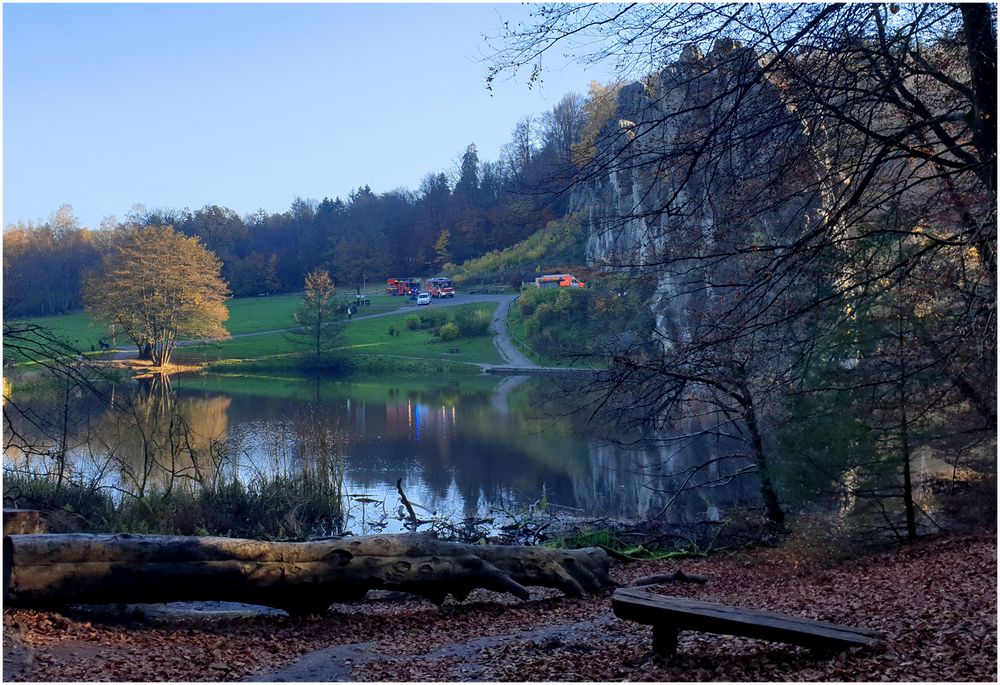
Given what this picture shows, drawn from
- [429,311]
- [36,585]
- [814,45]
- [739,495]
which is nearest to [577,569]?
[36,585]

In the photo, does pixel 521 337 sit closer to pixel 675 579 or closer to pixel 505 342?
pixel 505 342

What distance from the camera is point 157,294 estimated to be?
37.8 m

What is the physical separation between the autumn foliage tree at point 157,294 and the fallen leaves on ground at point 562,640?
30.1 m

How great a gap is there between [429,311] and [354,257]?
14.5m

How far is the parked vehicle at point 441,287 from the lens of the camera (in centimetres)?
6175

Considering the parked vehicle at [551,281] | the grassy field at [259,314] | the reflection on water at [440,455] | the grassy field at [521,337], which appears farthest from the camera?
the parked vehicle at [551,281]

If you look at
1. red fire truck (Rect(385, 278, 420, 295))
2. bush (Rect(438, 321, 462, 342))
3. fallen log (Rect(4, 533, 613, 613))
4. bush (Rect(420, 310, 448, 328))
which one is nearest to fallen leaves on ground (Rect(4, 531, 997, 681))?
fallen log (Rect(4, 533, 613, 613))

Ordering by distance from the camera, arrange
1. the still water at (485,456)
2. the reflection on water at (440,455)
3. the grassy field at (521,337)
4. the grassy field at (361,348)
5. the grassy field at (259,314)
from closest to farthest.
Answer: the reflection on water at (440,455) < the still water at (485,456) < the grassy field at (521,337) < the grassy field at (361,348) < the grassy field at (259,314)

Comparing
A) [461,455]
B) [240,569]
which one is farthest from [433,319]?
[240,569]

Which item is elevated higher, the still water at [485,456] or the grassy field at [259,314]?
the grassy field at [259,314]

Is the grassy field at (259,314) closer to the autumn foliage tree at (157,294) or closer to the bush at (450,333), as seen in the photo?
the autumn foliage tree at (157,294)

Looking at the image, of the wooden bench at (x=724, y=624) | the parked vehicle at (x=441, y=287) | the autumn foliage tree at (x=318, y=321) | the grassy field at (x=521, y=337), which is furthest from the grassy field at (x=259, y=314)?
the wooden bench at (x=724, y=624)

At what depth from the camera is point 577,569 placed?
8.46 metres

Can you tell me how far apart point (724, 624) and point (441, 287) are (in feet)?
191
